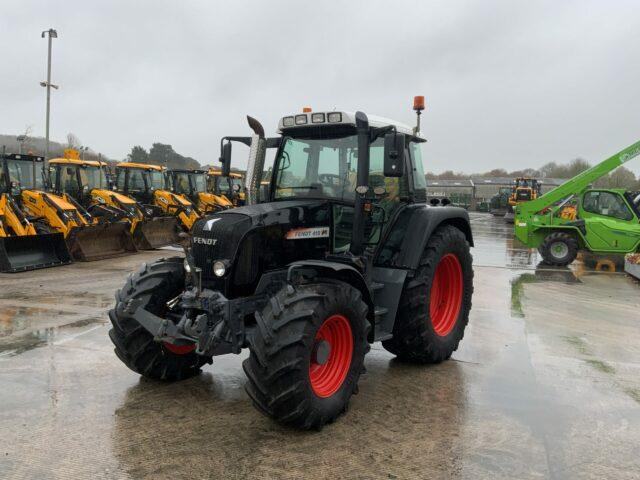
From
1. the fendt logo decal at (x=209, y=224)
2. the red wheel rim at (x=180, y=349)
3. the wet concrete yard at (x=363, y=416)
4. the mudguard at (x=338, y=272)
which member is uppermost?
the fendt logo decal at (x=209, y=224)

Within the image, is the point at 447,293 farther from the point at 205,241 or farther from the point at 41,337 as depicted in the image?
the point at 41,337

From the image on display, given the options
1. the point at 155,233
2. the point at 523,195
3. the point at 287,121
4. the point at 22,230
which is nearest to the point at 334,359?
the point at 287,121

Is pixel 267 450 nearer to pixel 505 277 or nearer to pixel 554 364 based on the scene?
pixel 554 364

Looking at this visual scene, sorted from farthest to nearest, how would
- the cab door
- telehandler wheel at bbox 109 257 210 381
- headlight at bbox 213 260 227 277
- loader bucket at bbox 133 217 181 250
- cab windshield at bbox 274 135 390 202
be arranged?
loader bucket at bbox 133 217 181 250
the cab door
cab windshield at bbox 274 135 390 202
telehandler wheel at bbox 109 257 210 381
headlight at bbox 213 260 227 277

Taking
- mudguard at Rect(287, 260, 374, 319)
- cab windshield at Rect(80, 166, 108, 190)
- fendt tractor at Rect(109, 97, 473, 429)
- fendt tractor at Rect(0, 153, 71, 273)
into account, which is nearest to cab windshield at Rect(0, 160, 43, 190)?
fendt tractor at Rect(0, 153, 71, 273)

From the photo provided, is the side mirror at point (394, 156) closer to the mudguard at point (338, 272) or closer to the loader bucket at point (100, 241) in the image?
the mudguard at point (338, 272)

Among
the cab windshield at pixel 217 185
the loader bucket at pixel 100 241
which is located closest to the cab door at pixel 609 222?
the loader bucket at pixel 100 241

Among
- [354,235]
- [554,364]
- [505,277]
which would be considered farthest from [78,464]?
[505,277]

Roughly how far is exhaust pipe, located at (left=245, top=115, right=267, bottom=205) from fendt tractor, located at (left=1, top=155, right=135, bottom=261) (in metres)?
8.32

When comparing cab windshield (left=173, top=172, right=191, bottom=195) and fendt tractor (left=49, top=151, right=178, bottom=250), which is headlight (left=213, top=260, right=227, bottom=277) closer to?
fendt tractor (left=49, top=151, right=178, bottom=250)

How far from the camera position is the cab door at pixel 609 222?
1187cm

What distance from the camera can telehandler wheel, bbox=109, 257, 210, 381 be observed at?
157 inches

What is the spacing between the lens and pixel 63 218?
1183cm

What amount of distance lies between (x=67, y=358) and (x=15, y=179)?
8.65m
